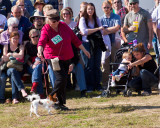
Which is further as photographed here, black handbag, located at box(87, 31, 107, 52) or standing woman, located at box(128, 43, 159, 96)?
black handbag, located at box(87, 31, 107, 52)

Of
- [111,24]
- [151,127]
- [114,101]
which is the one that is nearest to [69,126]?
[151,127]

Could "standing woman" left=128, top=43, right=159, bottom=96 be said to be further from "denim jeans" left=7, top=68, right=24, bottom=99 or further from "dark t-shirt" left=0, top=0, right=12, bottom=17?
"dark t-shirt" left=0, top=0, right=12, bottom=17

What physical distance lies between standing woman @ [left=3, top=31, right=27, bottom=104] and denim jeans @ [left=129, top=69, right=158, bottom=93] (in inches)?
90.6

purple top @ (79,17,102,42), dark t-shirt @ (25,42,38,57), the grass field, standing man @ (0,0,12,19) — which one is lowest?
the grass field

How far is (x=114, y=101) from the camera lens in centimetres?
759

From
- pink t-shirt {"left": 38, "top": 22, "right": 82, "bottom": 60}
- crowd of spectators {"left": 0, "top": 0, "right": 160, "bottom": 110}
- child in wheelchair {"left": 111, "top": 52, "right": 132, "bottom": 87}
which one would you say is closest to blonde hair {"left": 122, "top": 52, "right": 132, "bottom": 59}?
child in wheelchair {"left": 111, "top": 52, "right": 132, "bottom": 87}

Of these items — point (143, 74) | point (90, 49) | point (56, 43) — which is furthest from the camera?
point (90, 49)

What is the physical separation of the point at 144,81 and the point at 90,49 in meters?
1.42

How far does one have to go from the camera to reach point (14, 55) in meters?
8.12

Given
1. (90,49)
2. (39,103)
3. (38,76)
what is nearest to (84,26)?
(90,49)

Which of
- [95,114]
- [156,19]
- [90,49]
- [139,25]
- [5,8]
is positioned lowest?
[95,114]

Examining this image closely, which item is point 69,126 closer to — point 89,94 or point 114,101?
point 114,101

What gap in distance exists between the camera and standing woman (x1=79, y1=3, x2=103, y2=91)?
27.9ft

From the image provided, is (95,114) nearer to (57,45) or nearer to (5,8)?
(57,45)
